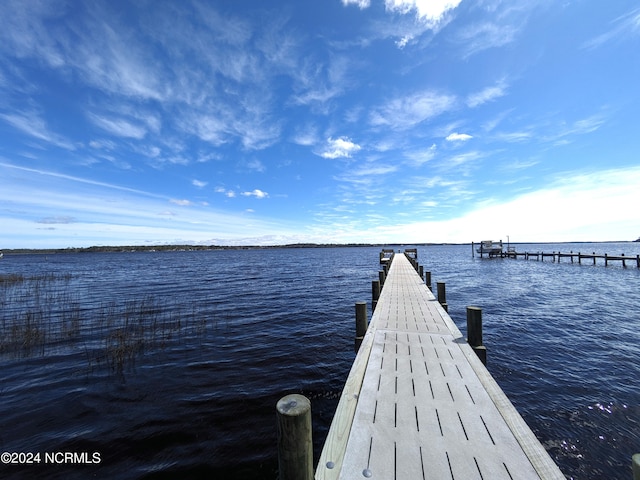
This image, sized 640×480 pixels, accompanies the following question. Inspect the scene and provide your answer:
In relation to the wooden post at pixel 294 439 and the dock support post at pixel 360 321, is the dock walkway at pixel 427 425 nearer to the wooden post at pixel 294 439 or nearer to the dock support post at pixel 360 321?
the wooden post at pixel 294 439

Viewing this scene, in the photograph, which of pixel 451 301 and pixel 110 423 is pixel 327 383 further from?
pixel 451 301

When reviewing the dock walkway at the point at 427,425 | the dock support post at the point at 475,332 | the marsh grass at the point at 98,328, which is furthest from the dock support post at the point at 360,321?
the marsh grass at the point at 98,328

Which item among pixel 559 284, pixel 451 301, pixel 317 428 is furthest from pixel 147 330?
pixel 559 284

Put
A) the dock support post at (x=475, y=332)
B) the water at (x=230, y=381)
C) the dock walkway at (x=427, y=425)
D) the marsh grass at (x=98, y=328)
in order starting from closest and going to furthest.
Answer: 1. the dock walkway at (x=427, y=425)
2. the water at (x=230, y=381)
3. the dock support post at (x=475, y=332)
4. the marsh grass at (x=98, y=328)

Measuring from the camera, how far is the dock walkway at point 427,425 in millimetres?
2955

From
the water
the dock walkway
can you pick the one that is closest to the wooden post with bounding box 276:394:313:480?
the dock walkway

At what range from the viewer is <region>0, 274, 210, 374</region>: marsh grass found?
32.2 feet

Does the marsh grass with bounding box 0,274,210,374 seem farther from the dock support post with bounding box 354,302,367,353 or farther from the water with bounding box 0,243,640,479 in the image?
the dock support post with bounding box 354,302,367,353

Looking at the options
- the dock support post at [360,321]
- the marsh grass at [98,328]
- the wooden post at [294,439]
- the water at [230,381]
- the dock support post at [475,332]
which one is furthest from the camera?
the marsh grass at [98,328]

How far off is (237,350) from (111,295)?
1629 cm

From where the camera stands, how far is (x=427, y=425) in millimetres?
3639

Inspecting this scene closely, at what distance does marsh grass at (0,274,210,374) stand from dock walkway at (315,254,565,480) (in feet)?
26.6

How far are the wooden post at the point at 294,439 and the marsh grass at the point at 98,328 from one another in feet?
27.7

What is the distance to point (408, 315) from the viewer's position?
8938 millimetres
